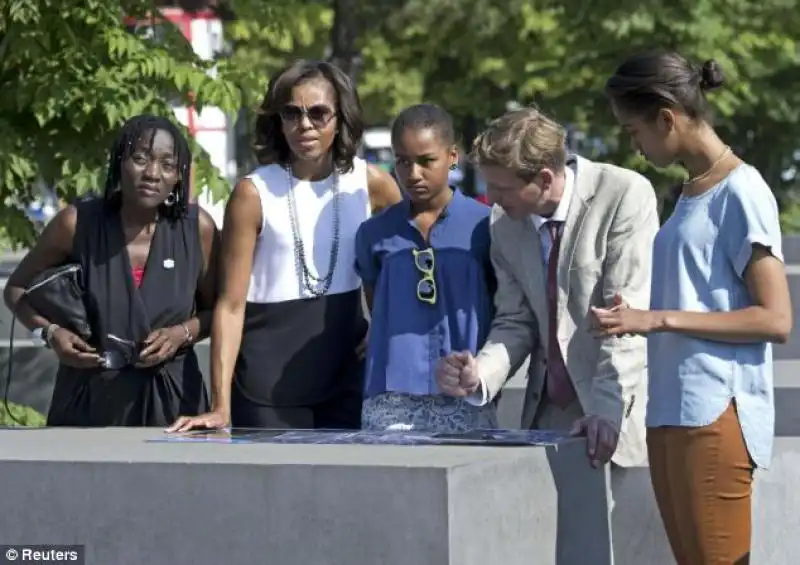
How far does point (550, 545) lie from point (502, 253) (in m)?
0.82

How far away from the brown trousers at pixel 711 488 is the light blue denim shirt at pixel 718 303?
3 cm

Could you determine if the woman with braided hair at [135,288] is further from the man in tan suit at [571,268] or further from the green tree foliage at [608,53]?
the green tree foliage at [608,53]

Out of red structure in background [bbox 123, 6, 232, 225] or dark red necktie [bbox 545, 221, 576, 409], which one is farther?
red structure in background [bbox 123, 6, 232, 225]

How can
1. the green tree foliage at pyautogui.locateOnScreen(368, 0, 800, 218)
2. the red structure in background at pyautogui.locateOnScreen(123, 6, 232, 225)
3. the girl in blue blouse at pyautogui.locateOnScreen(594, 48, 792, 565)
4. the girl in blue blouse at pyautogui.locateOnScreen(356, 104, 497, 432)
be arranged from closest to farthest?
the girl in blue blouse at pyautogui.locateOnScreen(594, 48, 792, 565), the girl in blue blouse at pyautogui.locateOnScreen(356, 104, 497, 432), the red structure in background at pyautogui.locateOnScreen(123, 6, 232, 225), the green tree foliage at pyautogui.locateOnScreen(368, 0, 800, 218)

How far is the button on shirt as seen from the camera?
4.93 metres

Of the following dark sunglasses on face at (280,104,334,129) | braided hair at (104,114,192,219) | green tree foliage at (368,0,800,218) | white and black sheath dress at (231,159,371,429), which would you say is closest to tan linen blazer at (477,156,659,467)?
white and black sheath dress at (231,159,371,429)

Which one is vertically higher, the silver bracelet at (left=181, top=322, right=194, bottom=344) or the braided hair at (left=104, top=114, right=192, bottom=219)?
the braided hair at (left=104, top=114, right=192, bottom=219)

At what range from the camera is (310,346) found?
5.30m

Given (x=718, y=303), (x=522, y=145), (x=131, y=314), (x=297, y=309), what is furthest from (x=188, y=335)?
(x=718, y=303)

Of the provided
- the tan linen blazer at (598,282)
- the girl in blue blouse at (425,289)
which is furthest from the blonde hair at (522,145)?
the girl in blue blouse at (425,289)

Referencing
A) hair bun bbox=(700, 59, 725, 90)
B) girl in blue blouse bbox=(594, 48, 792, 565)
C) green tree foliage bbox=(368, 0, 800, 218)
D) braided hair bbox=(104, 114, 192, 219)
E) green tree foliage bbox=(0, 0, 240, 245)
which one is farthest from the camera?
green tree foliage bbox=(368, 0, 800, 218)

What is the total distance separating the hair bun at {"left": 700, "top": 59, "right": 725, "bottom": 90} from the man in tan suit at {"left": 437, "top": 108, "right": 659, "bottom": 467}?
0.48m

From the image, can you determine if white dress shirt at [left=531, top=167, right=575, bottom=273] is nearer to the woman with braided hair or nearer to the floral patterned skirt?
the floral patterned skirt

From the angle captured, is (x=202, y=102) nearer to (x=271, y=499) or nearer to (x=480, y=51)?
(x=271, y=499)
